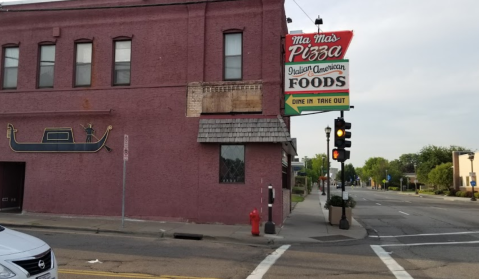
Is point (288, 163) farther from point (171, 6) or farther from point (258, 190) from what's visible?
point (171, 6)

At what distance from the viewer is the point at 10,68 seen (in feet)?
54.7

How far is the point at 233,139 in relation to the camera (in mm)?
13883

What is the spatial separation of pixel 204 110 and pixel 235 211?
12.7ft

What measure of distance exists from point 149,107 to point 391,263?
33.2ft

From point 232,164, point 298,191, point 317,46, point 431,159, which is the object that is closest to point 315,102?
point 317,46

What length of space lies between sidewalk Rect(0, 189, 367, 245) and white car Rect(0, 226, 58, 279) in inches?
273

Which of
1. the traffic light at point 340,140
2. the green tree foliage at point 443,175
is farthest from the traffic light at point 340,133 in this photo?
the green tree foliage at point 443,175

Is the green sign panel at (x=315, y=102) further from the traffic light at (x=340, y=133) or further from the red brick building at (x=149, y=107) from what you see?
the traffic light at (x=340, y=133)

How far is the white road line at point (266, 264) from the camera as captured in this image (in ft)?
23.9

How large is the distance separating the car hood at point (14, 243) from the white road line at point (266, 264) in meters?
3.68

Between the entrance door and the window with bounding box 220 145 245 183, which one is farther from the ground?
the window with bounding box 220 145 245 183

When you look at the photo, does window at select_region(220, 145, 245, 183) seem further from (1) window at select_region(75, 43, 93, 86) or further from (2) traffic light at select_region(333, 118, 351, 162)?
(1) window at select_region(75, 43, 93, 86)

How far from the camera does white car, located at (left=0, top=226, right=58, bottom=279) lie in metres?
4.33

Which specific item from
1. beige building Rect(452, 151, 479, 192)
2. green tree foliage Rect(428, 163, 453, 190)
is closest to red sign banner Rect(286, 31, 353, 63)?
beige building Rect(452, 151, 479, 192)
